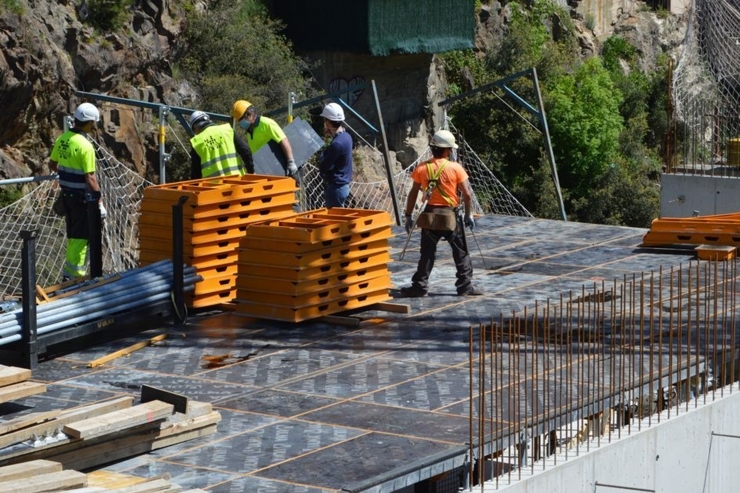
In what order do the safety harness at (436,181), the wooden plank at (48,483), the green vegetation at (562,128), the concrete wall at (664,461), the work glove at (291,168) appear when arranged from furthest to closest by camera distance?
the green vegetation at (562,128) < the work glove at (291,168) < the safety harness at (436,181) < the concrete wall at (664,461) < the wooden plank at (48,483)

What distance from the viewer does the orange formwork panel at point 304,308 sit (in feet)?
47.0

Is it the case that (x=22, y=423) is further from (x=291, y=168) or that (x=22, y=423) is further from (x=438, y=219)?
(x=291, y=168)

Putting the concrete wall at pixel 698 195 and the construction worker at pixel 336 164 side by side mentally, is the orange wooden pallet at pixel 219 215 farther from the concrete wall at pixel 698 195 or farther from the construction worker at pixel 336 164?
the concrete wall at pixel 698 195

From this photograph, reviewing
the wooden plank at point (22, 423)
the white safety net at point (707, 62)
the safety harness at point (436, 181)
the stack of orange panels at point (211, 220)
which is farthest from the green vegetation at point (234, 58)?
the wooden plank at point (22, 423)

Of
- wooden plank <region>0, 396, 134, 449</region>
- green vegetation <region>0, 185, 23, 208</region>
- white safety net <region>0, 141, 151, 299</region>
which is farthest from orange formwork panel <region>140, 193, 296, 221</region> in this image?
green vegetation <region>0, 185, 23, 208</region>

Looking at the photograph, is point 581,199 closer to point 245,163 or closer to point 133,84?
point 133,84

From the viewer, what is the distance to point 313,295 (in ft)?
47.3

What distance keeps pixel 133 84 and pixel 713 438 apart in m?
20.4

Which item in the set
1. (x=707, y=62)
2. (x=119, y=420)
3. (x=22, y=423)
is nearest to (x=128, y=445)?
(x=119, y=420)

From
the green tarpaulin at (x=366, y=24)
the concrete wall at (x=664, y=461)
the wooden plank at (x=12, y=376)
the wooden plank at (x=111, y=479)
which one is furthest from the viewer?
the green tarpaulin at (x=366, y=24)

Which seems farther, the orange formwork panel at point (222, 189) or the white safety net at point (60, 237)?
the white safety net at point (60, 237)

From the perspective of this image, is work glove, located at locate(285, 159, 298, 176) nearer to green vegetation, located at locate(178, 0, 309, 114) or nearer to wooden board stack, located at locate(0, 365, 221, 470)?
wooden board stack, located at locate(0, 365, 221, 470)

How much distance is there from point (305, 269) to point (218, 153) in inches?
125

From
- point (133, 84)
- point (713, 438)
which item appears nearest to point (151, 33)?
point (133, 84)
